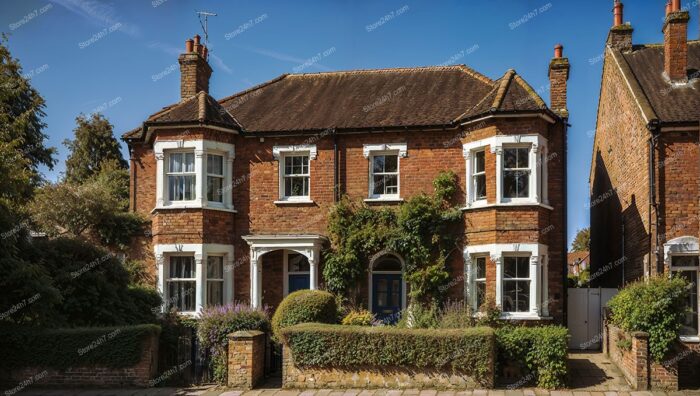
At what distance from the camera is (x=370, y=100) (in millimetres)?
23531

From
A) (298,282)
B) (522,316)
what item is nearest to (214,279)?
(298,282)

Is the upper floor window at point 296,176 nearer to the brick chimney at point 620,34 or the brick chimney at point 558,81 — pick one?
the brick chimney at point 558,81

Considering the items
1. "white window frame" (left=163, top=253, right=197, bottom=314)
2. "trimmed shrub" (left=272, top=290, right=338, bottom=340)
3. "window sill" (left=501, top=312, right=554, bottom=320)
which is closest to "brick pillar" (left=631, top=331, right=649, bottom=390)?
"window sill" (left=501, top=312, right=554, bottom=320)

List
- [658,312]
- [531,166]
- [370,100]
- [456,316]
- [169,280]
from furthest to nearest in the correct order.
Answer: [370,100], [169,280], [531,166], [456,316], [658,312]

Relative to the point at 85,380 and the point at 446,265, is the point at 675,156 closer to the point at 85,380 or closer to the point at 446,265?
the point at 446,265

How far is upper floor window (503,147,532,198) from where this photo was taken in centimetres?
2002

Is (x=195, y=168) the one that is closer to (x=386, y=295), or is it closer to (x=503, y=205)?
(x=386, y=295)

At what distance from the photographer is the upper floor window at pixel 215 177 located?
2186 cm

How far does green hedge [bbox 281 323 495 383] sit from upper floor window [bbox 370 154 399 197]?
6470 mm

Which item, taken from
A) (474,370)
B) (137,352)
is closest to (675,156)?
(474,370)

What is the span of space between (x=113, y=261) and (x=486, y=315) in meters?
10.3

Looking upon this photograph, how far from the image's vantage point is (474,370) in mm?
15609

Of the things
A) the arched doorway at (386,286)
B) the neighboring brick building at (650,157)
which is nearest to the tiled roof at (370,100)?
the neighboring brick building at (650,157)

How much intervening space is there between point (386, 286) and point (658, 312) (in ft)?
27.6
